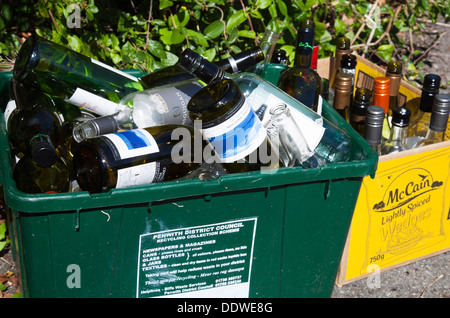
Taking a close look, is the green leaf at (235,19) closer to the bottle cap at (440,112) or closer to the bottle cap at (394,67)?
the bottle cap at (394,67)

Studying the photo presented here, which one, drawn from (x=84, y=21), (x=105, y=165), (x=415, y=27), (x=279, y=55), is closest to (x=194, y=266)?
(x=105, y=165)

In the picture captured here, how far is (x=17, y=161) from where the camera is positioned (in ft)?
5.71

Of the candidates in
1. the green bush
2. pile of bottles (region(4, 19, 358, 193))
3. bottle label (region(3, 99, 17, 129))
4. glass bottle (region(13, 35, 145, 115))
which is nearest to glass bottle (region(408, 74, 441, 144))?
pile of bottles (region(4, 19, 358, 193))

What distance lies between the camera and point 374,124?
1.87 meters

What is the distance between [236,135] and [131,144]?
293 mm

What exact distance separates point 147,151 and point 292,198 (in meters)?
0.46

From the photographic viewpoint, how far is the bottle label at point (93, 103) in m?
1.79

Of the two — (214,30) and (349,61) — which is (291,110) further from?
(214,30)

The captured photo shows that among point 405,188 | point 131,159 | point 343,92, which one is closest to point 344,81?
point 343,92

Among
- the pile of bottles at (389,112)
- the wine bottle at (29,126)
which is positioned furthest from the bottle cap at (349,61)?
the wine bottle at (29,126)

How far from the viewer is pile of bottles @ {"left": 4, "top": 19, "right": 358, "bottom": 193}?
5.01 ft

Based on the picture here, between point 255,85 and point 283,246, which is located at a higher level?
point 255,85

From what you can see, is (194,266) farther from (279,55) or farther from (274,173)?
(279,55)

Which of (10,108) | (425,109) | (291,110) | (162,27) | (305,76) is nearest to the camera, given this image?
(291,110)
